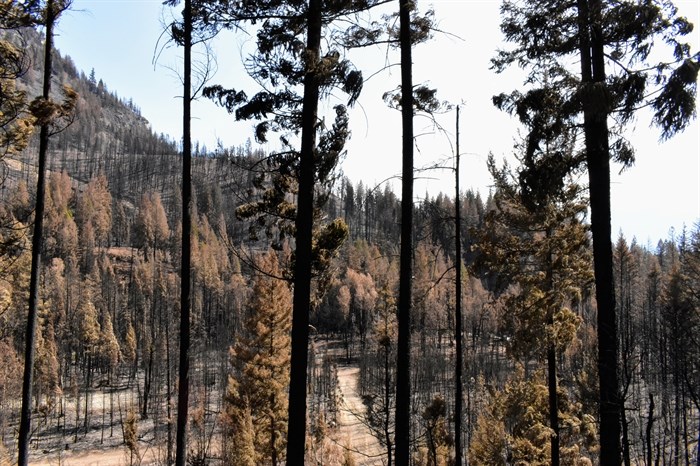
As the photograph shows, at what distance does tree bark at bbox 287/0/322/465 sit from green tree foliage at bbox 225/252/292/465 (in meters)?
12.1

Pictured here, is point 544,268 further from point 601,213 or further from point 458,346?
point 601,213

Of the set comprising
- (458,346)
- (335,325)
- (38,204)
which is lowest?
(335,325)

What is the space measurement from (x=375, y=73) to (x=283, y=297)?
13690mm

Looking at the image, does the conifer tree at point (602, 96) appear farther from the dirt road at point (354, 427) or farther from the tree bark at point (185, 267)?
the dirt road at point (354, 427)

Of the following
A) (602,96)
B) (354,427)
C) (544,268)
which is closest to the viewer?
(602,96)

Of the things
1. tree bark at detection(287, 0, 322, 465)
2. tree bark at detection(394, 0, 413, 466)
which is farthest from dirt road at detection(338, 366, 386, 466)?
tree bark at detection(287, 0, 322, 465)

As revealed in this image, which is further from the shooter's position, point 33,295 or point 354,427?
point 354,427

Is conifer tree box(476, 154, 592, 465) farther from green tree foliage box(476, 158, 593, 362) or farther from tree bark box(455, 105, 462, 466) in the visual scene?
tree bark box(455, 105, 462, 466)

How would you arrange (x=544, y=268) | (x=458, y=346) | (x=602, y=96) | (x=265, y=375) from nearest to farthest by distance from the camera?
(x=602, y=96) → (x=458, y=346) → (x=544, y=268) → (x=265, y=375)

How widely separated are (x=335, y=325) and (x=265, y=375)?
6208 cm

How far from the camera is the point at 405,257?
7203 mm

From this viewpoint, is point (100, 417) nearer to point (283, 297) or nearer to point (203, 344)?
point (203, 344)

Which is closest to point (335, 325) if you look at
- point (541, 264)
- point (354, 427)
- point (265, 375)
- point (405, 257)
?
point (354, 427)

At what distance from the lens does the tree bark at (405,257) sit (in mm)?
6895
